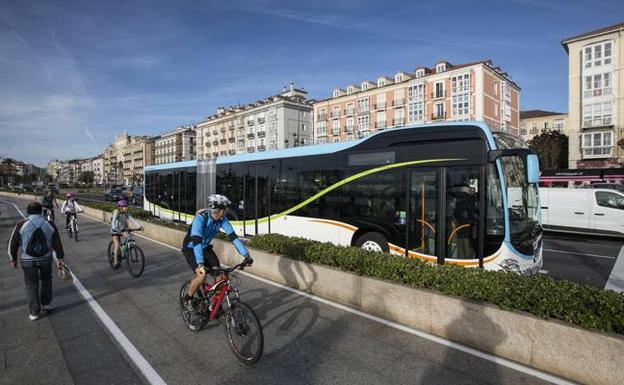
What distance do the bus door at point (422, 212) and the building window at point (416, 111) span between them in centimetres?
5213

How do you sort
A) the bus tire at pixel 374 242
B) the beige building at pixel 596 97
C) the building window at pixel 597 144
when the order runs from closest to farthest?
the bus tire at pixel 374 242 → the beige building at pixel 596 97 → the building window at pixel 597 144

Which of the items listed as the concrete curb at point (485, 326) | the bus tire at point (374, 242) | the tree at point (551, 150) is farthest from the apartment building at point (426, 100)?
the concrete curb at point (485, 326)

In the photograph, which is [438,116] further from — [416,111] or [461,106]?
[416,111]

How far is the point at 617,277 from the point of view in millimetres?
8422

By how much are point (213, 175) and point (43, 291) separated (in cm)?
934

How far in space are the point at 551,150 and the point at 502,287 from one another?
1952 inches

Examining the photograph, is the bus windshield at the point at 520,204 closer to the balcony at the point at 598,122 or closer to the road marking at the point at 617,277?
the road marking at the point at 617,277

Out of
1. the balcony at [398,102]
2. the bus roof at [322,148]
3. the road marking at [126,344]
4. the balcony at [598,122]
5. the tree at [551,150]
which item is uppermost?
the balcony at [398,102]

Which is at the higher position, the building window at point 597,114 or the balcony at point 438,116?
the balcony at point 438,116

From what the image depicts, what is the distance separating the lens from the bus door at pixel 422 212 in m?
7.32

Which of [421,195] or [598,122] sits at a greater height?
[598,122]

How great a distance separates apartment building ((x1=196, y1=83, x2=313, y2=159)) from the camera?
73.7 metres

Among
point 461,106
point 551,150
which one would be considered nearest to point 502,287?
point 551,150

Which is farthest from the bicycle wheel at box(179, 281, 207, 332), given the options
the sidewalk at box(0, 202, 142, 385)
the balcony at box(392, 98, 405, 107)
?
the balcony at box(392, 98, 405, 107)
